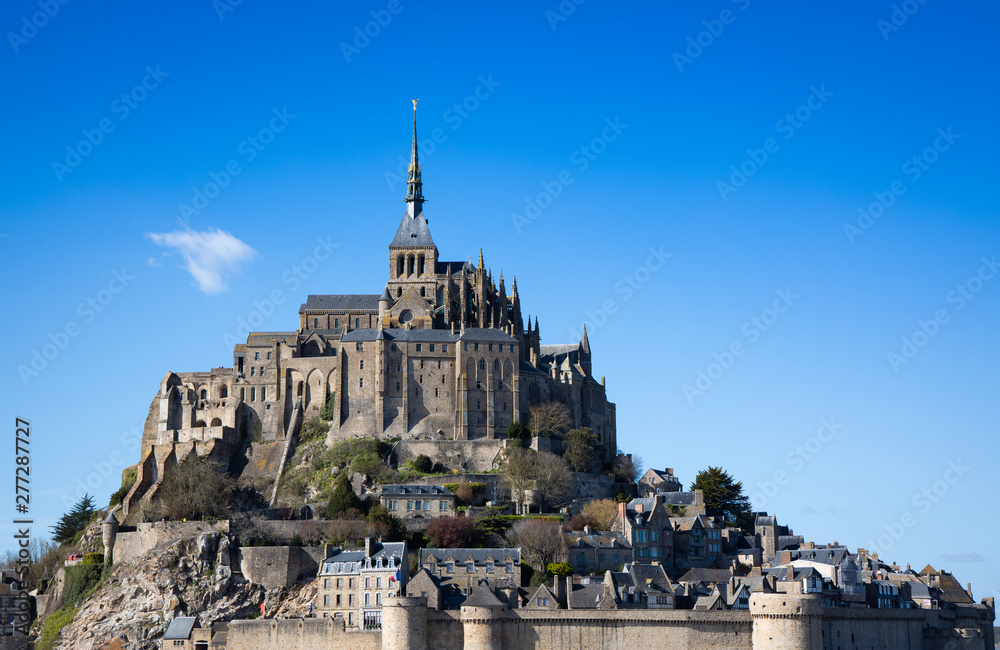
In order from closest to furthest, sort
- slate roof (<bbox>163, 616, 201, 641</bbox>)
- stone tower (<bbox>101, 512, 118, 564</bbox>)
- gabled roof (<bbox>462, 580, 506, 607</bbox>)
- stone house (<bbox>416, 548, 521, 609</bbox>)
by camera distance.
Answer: gabled roof (<bbox>462, 580, 506, 607</bbox>)
stone house (<bbox>416, 548, 521, 609</bbox>)
slate roof (<bbox>163, 616, 201, 641</bbox>)
stone tower (<bbox>101, 512, 118, 564</bbox>)

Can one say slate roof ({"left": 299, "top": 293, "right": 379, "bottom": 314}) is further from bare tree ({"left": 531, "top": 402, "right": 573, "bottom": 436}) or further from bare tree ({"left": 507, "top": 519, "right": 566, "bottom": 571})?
bare tree ({"left": 507, "top": 519, "right": 566, "bottom": 571})

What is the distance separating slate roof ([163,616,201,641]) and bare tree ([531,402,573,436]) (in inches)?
1090

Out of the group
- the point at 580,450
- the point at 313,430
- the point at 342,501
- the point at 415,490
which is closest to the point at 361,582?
the point at 342,501

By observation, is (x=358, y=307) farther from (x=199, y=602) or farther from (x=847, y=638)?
(x=847, y=638)

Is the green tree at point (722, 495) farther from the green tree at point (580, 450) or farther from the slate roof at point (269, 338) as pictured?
the slate roof at point (269, 338)

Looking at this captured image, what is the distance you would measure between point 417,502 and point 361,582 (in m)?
12.5

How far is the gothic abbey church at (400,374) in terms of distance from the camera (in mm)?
84062

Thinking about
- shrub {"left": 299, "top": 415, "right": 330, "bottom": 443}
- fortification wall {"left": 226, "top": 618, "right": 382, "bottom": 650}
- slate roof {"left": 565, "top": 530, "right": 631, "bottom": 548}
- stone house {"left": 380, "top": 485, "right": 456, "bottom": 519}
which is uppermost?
shrub {"left": 299, "top": 415, "right": 330, "bottom": 443}

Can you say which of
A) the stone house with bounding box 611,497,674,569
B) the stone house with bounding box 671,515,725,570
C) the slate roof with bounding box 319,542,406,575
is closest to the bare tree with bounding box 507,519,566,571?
the stone house with bounding box 611,497,674,569

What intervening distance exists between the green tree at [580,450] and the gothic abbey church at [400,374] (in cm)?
384

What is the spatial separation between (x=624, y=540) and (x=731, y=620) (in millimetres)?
11648

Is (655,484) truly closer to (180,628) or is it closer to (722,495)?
(722,495)

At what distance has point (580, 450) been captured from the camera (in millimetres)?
81562

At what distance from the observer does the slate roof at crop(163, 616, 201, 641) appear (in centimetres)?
6167
